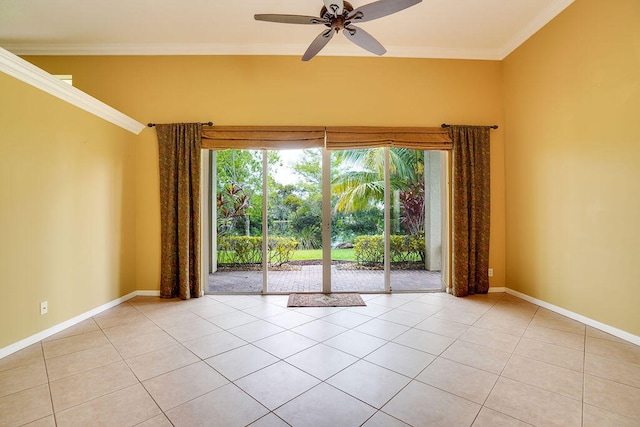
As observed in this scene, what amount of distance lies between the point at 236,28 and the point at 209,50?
612 millimetres

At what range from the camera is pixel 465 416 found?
149cm

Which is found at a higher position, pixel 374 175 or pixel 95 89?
pixel 95 89

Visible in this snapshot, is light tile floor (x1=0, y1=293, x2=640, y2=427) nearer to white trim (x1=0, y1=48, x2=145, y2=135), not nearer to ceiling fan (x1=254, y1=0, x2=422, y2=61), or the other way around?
white trim (x1=0, y1=48, x2=145, y2=135)

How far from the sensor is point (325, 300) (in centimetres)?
355

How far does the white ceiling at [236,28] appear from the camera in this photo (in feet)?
9.90

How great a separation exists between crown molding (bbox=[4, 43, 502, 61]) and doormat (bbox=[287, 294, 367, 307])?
3.46 metres

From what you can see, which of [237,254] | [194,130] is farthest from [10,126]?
[237,254]

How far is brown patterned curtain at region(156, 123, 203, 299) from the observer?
140 inches

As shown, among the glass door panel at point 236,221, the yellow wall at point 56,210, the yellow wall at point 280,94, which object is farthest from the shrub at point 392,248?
the yellow wall at point 56,210

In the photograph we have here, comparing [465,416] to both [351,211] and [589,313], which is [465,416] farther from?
[351,211]

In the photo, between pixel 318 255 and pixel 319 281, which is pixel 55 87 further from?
pixel 319 281

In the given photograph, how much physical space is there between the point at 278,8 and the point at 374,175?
96.0 inches

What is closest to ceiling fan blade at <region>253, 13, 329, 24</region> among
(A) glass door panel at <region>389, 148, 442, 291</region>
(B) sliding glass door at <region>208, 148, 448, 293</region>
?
(B) sliding glass door at <region>208, 148, 448, 293</region>

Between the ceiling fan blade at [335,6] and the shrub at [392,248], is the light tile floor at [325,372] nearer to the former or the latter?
the shrub at [392,248]
